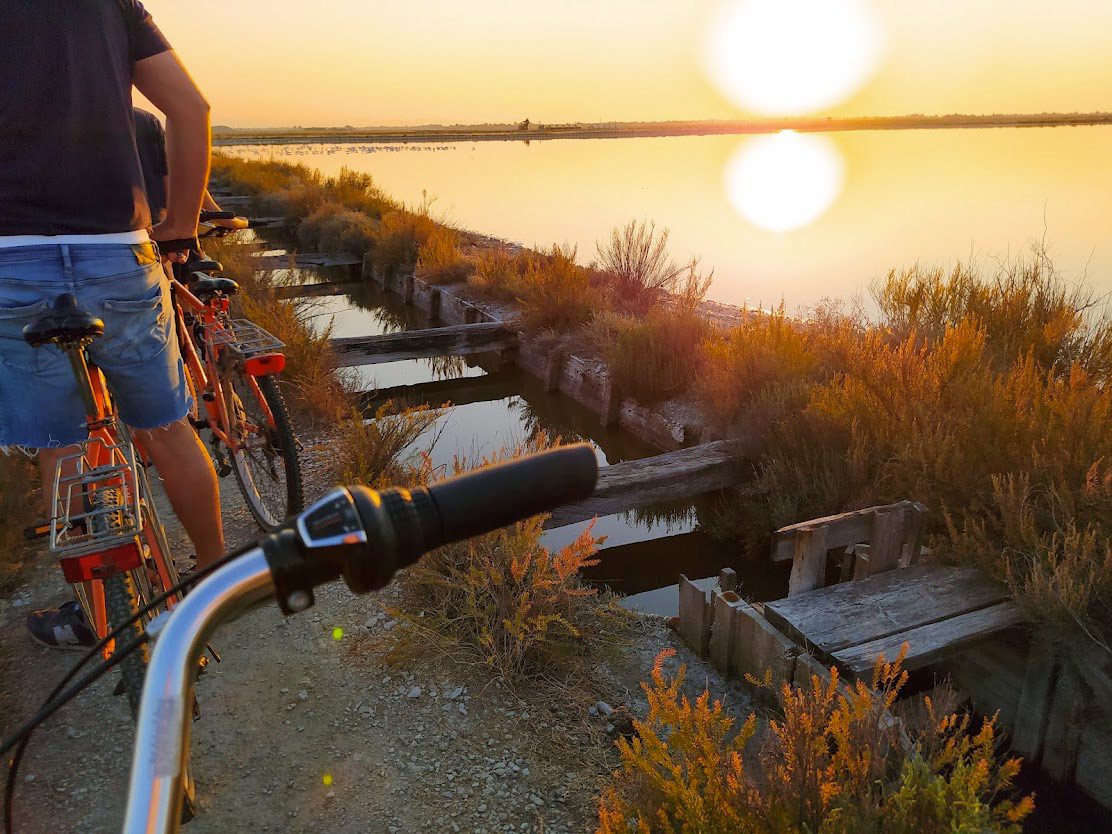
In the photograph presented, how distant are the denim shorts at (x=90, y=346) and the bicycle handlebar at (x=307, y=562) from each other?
1664mm

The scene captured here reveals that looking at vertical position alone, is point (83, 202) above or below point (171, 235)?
above

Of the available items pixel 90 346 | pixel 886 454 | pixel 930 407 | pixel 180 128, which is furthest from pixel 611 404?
pixel 90 346

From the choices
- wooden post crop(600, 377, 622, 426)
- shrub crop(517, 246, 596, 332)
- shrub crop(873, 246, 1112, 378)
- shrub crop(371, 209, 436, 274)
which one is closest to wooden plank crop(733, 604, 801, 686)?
shrub crop(873, 246, 1112, 378)

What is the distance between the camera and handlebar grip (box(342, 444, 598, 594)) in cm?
73

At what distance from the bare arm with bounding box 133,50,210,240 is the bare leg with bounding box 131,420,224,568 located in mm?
748

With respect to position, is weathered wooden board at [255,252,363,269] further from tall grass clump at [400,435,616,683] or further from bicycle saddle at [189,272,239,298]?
tall grass clump at [400,435,616,683]

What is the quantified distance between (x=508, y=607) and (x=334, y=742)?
0.83 meters

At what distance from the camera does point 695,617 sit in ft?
11.2

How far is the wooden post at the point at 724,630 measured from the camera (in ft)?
10.5

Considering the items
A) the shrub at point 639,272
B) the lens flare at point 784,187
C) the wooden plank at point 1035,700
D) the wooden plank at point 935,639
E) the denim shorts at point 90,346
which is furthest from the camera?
the lens flare at point 784,187

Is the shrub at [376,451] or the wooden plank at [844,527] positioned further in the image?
the shrub at [376,451]

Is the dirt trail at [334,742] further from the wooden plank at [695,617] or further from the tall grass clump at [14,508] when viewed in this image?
the tall grass clump at [14,508]

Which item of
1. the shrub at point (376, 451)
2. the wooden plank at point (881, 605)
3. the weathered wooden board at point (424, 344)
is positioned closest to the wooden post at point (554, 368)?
the weathered wooden board at point (424, 344)

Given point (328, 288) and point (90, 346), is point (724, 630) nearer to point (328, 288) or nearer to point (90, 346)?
point (90, 346)
